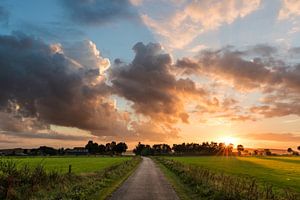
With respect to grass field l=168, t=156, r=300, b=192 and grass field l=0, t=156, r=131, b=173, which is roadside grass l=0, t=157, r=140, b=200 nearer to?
grass field l=0, t=156, r=131, b=173

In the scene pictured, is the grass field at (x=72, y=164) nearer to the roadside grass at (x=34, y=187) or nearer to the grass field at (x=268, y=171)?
the roadside grass at (x=34, y=187)

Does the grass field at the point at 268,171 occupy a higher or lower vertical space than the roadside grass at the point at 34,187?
higher

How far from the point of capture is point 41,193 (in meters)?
27.1

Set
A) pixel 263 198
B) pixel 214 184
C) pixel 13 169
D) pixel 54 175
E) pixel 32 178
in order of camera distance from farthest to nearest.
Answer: pixel 54 175
pixel 214 184
pixel 32 178
pixel 13 169
pixel 263 198

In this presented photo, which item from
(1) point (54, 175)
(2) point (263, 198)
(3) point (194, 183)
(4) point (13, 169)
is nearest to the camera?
(2) point (263, 198)

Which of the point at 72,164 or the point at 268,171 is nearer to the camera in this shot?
the point at 268,171

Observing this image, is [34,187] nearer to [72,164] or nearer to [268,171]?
[268,171]

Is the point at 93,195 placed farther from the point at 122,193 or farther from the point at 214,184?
the point at 214,184

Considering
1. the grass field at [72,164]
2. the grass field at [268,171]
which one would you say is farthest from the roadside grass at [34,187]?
the grass field at [268,171]

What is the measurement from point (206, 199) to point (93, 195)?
25.4ft

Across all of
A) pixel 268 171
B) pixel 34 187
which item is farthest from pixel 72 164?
pixel 34 187

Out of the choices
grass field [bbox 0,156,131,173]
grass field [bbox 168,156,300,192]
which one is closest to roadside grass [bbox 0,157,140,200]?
grass field [bbox 0,156,131,173]

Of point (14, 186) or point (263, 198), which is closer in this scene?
point (263, 198)

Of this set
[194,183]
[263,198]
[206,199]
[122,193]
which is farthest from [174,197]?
[194,183]
